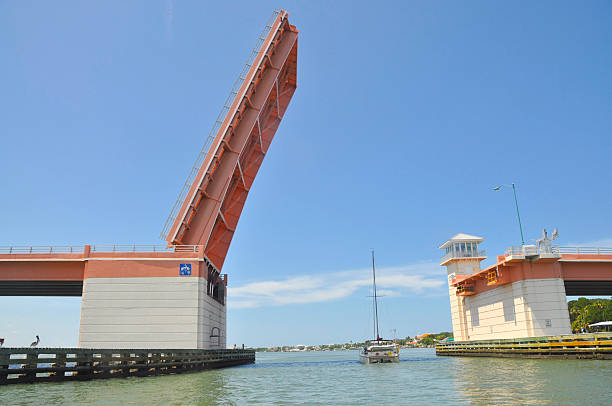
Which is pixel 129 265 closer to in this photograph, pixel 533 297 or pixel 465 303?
pixel 533 297

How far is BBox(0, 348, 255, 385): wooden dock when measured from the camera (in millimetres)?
16409

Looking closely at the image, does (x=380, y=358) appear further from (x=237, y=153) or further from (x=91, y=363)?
(x=91, y=363)

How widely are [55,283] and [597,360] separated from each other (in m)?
31.3

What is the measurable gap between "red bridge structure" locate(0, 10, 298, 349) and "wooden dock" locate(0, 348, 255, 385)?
219 cm

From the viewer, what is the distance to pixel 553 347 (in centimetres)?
2702

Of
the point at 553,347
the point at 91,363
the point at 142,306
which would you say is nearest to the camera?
the point at 91,363

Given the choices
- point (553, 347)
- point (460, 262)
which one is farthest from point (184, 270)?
point (460, 262)

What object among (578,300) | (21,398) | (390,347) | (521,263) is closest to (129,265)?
(21,398)

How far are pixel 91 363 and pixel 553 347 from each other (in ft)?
79.0

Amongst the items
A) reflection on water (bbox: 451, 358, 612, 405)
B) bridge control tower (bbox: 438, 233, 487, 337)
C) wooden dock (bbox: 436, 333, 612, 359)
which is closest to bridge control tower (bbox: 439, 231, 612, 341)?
wooden dock (bbox: 436, 333, 612, 359)

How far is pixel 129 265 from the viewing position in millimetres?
27422

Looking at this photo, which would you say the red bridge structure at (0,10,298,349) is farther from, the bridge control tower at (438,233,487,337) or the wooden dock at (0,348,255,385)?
the bridge control tower at (438,233,487,337)

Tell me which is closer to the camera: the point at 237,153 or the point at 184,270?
the point at 184,270

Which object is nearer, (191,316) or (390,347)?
(191,316)
